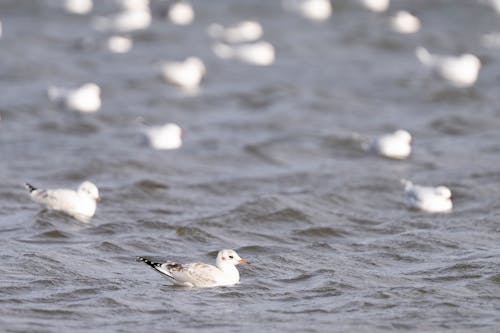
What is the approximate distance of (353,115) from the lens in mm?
20031

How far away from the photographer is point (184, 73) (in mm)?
21672

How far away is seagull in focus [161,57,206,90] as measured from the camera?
853 inches

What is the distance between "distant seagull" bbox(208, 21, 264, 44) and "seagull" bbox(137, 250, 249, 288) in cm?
1415

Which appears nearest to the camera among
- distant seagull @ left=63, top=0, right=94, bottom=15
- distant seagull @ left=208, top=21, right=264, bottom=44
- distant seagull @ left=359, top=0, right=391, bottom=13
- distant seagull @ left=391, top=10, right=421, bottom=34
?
distant seagull @ left=208, top=21, right=264, bottom=44

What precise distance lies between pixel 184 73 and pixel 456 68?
4434 millimetres

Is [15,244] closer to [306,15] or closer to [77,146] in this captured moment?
[77,146]

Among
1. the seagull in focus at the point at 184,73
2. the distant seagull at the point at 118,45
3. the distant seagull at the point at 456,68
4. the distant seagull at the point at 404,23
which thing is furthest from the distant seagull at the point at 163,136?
the distant seagull at the point at 404,23

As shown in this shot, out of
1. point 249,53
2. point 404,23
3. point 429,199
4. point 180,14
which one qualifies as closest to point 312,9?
point 404,23

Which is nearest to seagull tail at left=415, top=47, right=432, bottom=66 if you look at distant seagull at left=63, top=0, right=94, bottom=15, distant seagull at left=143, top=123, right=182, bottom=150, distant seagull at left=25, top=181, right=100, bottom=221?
distant seagull at left=143, top=123, right=182, bottom=150

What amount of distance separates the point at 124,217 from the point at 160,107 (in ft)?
22.0

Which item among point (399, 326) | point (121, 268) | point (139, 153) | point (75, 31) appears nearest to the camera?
point (399, 326)

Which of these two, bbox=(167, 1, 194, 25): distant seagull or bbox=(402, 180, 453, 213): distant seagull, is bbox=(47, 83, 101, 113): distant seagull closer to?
bbox=(402, 180, 453, 213): distant seagull

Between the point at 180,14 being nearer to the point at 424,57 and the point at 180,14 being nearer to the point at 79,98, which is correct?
the point at 424,57

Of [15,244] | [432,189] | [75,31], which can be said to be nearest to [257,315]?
[15,244]
